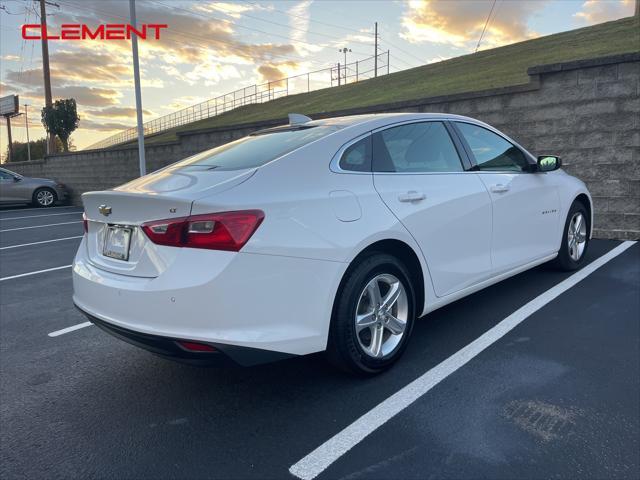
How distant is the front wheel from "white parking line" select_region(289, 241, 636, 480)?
700 inches

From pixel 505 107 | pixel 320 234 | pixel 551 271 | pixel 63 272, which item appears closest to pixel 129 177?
pixel 63 272

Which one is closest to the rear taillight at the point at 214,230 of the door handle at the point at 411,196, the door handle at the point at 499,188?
the door handle at the point at 411,196

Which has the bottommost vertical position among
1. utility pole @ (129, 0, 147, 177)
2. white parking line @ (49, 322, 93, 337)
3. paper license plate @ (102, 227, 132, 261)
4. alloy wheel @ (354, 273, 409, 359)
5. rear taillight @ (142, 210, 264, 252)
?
white parking line @ (49, 322, 93, 337)

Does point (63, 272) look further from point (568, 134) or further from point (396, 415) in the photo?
point (568, 134)

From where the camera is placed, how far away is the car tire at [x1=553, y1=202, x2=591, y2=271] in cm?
523

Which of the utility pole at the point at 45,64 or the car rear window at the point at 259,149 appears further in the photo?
the utility pole at the point at 45,64

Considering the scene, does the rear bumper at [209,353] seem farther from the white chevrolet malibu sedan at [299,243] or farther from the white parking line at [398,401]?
the white parking line at [398,401]

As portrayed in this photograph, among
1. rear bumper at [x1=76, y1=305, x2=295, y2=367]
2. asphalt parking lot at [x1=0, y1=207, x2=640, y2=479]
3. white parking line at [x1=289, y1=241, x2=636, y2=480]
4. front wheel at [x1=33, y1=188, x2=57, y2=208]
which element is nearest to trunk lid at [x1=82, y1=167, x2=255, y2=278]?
rear bumper at [x1=76, y1=305, x2=295, y2=367]

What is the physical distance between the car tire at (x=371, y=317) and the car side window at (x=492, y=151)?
1447mm

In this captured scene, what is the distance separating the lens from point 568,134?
24.2 ft

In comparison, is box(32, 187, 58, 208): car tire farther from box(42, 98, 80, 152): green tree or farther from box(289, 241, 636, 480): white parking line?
box(289, 241, 636, 480): white parking line

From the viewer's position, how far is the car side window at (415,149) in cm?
332

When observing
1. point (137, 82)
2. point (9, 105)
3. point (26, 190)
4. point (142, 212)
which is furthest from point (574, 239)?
point (9, 105)

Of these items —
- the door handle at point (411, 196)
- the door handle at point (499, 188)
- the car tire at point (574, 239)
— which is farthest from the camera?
the car tire at point (574, 239)
